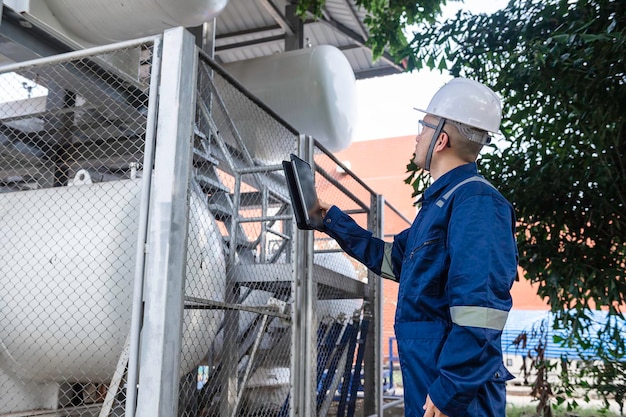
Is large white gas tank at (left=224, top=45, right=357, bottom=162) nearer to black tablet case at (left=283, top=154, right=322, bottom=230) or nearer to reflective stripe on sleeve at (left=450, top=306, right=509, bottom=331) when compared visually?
black tablet case at (left=283, top=154, right=322, bottom=230)

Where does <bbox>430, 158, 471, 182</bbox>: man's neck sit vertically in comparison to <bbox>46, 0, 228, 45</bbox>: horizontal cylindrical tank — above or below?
below

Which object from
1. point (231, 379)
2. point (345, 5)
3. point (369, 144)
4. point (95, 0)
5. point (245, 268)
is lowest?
point (231, 379)

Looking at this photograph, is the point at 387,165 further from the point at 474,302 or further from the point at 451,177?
the point at 474,302

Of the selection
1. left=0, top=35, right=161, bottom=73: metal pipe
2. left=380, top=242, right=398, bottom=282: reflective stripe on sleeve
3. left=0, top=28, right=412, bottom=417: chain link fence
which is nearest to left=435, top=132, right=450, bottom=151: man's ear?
left=380, top=242, right=398, bottom=282: reflective stripe on sleeve

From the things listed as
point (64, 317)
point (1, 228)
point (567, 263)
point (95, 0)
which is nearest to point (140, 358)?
point (64, 317)

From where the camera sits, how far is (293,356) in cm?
388

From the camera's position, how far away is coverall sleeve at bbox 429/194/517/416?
1.79m

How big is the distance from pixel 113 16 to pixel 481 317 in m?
3.83

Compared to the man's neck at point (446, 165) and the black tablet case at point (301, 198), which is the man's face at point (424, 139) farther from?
the black tablet case at point (301, 198)

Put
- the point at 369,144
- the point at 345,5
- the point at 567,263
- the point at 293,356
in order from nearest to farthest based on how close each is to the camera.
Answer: the point at 293,356
the point at 567,263
the point at 345,5
the point at 369,144

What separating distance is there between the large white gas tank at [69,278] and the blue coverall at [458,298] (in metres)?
1.65

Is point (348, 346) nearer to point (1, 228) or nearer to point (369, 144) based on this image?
point (1, 228)

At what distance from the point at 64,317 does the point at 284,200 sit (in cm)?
309

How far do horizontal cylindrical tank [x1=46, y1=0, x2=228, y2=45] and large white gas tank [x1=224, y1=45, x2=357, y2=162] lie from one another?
7.70 feet
